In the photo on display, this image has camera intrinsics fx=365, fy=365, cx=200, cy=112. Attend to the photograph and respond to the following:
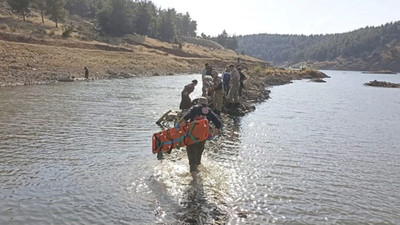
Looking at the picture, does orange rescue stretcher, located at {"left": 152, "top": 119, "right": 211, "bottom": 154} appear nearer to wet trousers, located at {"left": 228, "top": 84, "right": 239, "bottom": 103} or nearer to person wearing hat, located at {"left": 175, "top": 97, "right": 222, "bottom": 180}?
person wearing hat, located at {"left": 175, "top": 97, "right": 222, "bottom": 180}

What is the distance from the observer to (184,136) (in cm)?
1078

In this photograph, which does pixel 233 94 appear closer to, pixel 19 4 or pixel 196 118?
pixel 196 118

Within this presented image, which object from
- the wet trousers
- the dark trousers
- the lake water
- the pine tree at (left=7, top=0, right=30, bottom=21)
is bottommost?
the lake water

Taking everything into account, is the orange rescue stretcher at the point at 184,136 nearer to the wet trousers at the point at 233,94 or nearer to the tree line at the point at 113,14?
the wet trousers at the point at 233,94

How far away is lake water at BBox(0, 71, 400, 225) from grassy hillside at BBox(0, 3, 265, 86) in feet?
76.4

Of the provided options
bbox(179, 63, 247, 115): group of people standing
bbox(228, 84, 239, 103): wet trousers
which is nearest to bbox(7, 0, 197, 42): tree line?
bbox(179, 63, 247, 115): group of people standing

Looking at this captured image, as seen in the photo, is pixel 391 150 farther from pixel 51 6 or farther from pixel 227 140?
pixel 51 6

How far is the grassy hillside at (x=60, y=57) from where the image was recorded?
42344 millimetres

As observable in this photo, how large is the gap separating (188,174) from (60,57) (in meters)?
46.6

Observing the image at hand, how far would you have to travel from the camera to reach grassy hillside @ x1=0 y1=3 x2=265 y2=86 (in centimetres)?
4234

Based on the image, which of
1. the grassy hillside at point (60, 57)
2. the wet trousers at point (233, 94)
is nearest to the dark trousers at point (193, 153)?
the wet trousers at point (233, 94)

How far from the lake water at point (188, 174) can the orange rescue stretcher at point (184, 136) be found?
0.97 m

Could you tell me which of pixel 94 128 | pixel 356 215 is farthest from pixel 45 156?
pixel 356 215

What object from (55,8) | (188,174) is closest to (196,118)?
(188,174)
